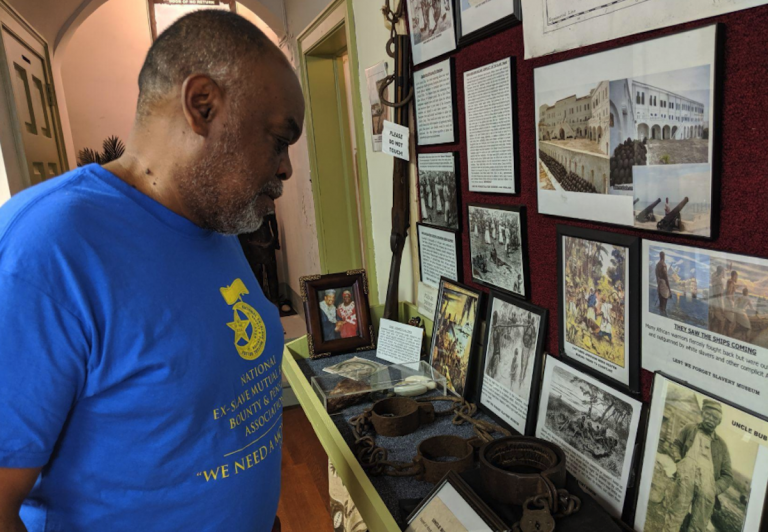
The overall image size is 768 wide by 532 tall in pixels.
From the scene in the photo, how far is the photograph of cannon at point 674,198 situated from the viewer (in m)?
0.81

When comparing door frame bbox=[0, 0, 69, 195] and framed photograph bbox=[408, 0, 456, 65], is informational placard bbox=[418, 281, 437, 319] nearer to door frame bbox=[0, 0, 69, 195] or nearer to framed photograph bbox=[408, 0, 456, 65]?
framed photograph bbox=[408, 0, 456, 65]

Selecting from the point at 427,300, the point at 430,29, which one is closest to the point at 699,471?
the point at 427,300

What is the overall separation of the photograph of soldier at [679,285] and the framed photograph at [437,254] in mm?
736

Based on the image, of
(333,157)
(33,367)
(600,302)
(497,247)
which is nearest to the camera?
(33,367)

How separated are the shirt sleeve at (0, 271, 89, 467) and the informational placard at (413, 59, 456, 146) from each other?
3.72 feet

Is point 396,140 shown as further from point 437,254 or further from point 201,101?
point 201,101

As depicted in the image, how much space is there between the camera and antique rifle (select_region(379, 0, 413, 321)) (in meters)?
1.73

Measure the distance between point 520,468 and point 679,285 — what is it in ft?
1.44

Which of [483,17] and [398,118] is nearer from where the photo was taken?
[483,17]

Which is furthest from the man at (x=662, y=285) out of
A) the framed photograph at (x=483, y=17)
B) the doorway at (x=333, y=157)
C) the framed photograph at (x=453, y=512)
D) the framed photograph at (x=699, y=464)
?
the doorway at (x=333, y=157)

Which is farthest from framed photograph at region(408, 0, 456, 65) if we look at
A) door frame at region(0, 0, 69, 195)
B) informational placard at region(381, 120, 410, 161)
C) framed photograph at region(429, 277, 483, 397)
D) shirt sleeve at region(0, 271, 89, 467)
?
door frame at region(0, 0, 69, 195)

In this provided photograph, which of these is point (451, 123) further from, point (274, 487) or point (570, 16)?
point (274, 487)

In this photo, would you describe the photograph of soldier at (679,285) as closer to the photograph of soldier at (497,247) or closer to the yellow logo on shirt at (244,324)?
the photograph of soldier at (497,247)

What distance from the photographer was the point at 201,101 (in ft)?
2.64
